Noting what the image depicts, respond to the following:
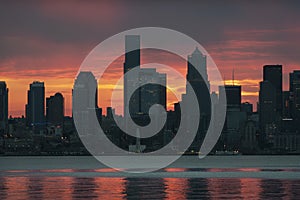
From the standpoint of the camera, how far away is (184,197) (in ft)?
292

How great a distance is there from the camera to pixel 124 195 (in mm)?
91125

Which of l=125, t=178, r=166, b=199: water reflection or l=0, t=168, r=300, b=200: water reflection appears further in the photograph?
l=0, t=168, r=300, b=200: water reflection

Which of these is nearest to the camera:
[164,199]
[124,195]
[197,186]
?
[164,199]

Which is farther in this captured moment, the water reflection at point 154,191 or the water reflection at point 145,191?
the water reflection at point 154,191

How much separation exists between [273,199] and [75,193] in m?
25.4

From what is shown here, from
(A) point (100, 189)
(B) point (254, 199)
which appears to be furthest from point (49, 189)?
(B) point (254, 199)

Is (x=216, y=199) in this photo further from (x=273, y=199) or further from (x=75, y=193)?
(x=75, y=193)

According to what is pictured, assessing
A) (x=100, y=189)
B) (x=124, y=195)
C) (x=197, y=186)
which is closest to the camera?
(x=124, y=195)

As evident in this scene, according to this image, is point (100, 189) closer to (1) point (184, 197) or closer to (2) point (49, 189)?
(2) point (49, 189)

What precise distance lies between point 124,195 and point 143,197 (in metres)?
3.72

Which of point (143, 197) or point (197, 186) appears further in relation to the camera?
point (197, 186)

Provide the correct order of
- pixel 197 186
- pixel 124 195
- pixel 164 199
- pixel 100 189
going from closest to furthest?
pixel 164 199, pixel 124 195, pixel 100 189, pixel 197 186

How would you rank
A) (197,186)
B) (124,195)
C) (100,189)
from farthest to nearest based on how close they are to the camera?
(197,186) → (100,189) → (124,195)

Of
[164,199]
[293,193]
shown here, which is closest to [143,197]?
[164,199]
